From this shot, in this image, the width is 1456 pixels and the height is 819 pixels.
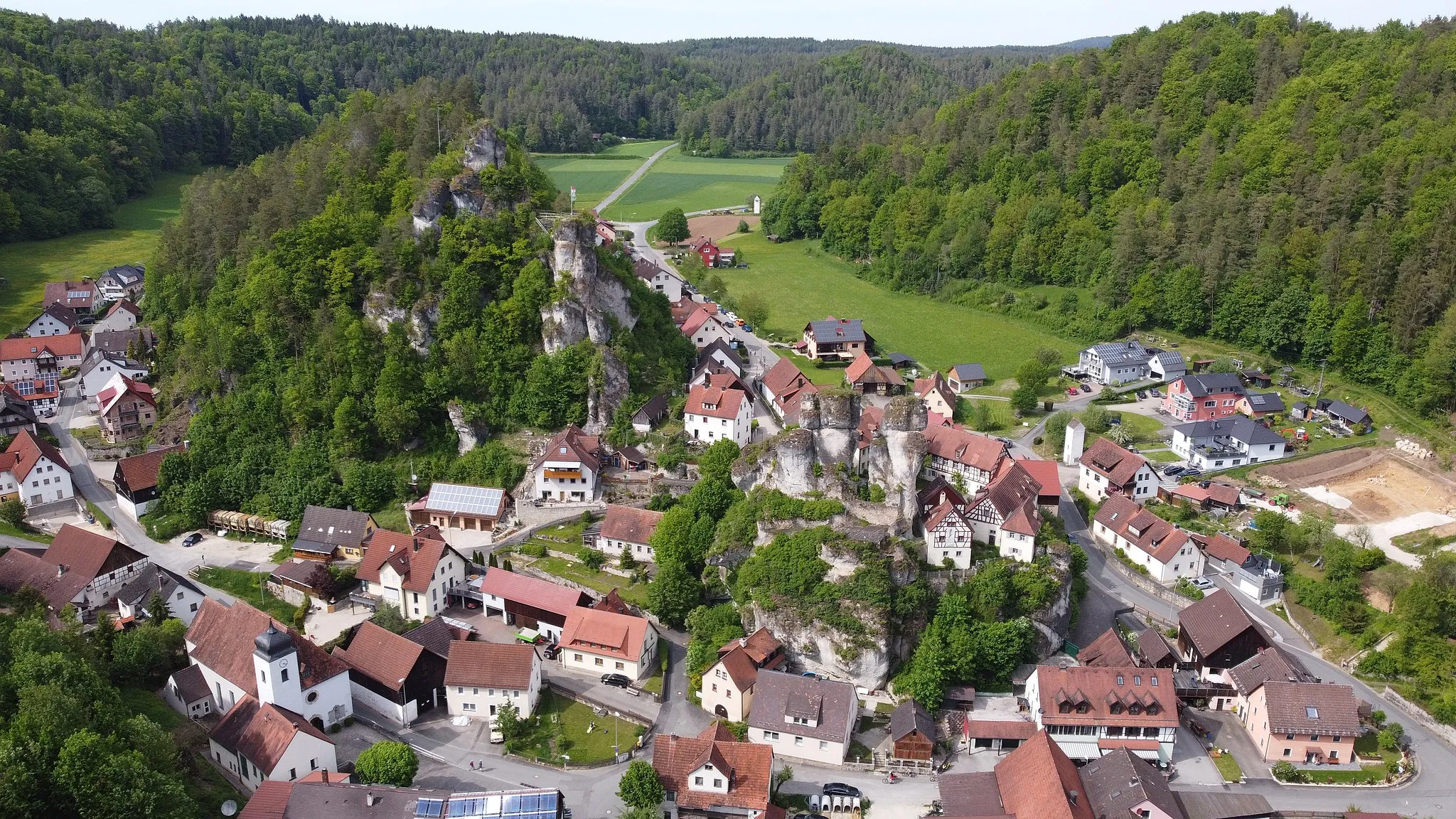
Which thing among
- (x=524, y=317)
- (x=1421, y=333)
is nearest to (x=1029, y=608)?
(x=524, y=317)

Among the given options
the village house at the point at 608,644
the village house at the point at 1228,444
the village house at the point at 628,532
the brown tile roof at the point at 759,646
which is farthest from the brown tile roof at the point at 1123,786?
the village house at the point at 1228,444

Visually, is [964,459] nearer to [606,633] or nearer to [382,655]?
[606,633]

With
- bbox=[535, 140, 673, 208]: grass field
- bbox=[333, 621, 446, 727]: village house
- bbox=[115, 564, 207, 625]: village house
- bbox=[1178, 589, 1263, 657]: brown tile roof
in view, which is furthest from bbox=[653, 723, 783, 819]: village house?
bbox=[535, 140, 673, 208]: grass field

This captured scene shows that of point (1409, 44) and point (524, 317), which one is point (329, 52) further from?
point (1409, 44)

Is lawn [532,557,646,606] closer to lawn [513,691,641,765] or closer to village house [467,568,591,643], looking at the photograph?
village house [467,568,591,643]

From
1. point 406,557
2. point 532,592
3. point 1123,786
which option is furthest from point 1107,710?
point 406,557

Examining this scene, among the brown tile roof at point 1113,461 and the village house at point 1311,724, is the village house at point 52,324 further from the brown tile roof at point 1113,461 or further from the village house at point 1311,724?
the village house at point 1311,724

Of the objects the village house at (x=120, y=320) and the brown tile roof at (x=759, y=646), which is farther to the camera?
the village house at (x=120, y=320)
